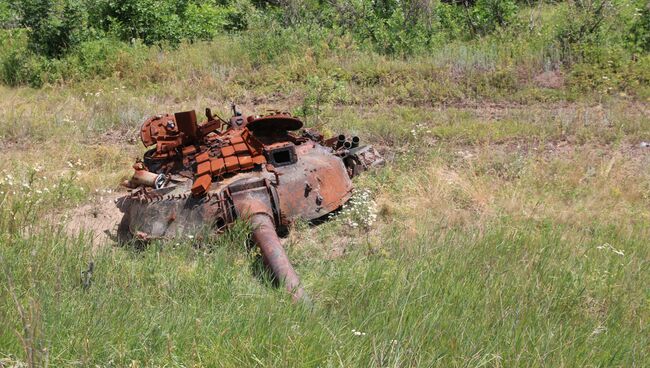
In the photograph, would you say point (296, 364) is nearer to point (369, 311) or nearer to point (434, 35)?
point (369, 311)

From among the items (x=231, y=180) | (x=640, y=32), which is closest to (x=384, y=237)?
(x=231, y=180)

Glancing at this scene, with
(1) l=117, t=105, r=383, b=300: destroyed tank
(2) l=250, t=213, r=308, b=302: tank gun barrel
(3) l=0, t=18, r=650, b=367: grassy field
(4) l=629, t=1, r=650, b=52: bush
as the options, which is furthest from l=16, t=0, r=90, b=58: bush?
(4) l=629, t=1, r=650, b=52: bush

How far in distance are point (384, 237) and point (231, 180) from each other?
1308 mm

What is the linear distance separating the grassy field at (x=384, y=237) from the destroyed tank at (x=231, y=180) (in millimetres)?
231

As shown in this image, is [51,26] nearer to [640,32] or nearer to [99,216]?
[99,216]

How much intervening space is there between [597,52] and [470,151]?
3.53 metres

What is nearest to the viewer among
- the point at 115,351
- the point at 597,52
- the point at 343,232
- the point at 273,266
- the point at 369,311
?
the point at 115,351

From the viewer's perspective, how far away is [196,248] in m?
5.44

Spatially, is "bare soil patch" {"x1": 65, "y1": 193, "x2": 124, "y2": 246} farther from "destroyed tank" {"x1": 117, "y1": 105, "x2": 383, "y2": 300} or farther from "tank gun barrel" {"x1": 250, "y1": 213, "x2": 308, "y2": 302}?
"tank gun barrel" {"x1": 250, "y1": 213, "x2": 308, "y2": 302}

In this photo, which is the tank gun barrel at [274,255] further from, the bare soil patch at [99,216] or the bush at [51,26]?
the bush at [51,26]

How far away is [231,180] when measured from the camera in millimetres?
5969

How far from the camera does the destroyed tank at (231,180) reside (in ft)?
18.7

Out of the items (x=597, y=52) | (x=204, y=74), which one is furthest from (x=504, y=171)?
(x=204, y=74)

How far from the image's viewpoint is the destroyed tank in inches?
225
